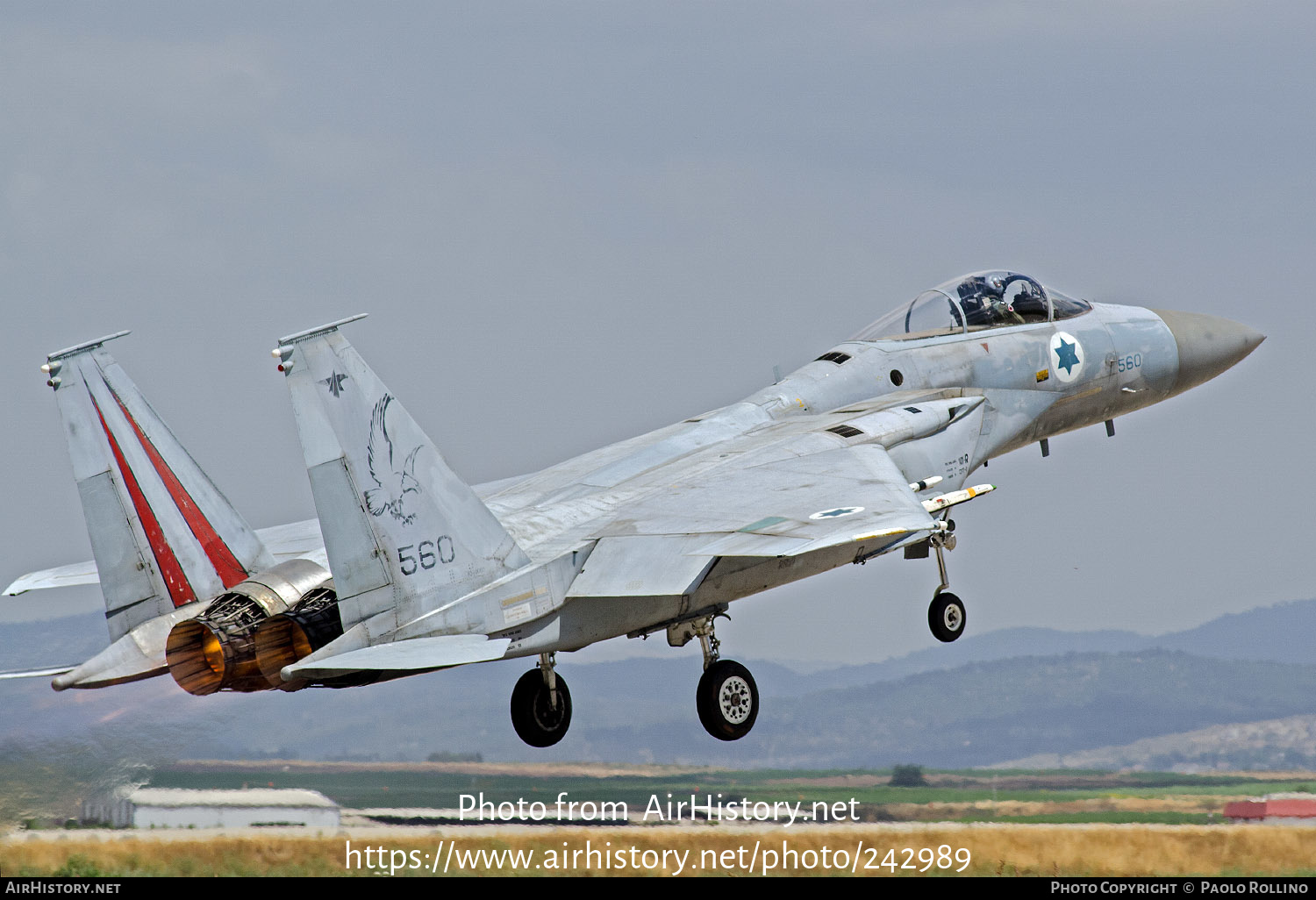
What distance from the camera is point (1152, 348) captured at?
1962 cm

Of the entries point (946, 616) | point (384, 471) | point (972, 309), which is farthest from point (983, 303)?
point (384, 471)

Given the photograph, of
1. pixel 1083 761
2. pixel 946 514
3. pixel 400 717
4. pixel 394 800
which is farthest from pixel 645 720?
pixel 946 514

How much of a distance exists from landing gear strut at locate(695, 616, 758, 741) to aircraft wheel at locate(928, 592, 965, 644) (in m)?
3.04

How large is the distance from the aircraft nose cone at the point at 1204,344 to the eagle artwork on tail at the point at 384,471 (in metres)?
11.2

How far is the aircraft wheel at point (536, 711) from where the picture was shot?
49.2ft

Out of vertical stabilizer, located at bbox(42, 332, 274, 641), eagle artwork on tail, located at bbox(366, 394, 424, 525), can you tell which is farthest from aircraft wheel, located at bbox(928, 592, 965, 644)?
vertical stabilizer, located at bbox(42, 332, 274, 641)

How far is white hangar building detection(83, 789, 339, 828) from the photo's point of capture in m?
16.6

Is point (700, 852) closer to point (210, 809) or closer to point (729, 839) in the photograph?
point (729, 839)

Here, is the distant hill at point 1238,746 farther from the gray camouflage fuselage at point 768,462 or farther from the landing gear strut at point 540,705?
the landing gear strut at point 540,705

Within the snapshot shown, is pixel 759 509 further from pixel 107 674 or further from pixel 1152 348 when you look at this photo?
pixel 1152 348

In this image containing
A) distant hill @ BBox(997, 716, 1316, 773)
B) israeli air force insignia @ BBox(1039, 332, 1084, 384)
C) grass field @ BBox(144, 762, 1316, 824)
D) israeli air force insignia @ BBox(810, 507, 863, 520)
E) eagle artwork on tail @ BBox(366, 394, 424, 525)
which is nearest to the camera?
eagle artwork on tail @ BBox(366, 394, 424, 525)

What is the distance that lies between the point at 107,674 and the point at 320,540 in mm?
2826

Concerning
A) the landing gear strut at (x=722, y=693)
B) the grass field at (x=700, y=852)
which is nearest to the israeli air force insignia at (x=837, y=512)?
the landing gear strut at (x=722, y=693)

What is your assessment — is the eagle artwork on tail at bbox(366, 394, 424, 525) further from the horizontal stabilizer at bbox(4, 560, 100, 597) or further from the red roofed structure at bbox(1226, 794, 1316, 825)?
the red roofed structure at bbox(1226, 794, 1316, 825)
